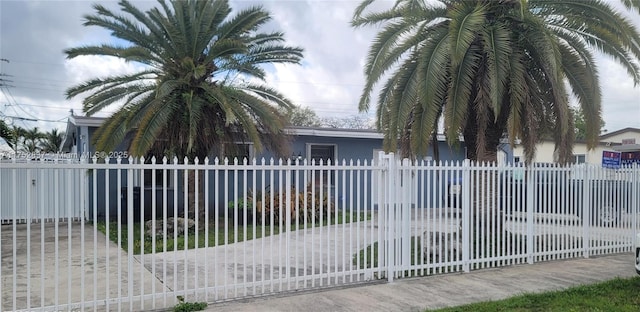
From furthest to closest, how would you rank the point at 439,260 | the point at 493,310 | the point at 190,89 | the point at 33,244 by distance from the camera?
the point at 190,89 → the point at 33,244 → the point at 439,260 → the point at 493,310

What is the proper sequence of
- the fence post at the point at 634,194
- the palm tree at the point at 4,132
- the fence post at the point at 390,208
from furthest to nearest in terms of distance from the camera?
the palm tree at the point at 4,132 → the fence post at the point at 634,194 → the fence post at the point at 390,208

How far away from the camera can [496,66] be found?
8.02m

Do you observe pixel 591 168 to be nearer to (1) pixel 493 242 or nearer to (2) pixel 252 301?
(1) pixel 493 242

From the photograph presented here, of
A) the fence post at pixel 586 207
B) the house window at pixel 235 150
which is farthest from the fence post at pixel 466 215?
the house window at pixel 235 150

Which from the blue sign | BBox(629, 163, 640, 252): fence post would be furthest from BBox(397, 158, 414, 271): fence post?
BBox(629, 163, 640, 252): fence post

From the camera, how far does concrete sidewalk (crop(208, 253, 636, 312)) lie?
573 cm

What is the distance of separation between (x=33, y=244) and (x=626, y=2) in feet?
40.6

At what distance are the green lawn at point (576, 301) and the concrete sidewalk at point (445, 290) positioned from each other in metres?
0.25

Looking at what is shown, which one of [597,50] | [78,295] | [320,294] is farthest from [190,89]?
[597,50]

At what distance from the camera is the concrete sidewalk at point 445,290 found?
226 inches

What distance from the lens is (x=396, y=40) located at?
9023 mm

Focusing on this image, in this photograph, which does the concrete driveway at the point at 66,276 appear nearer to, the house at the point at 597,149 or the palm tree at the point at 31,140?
the house at the point at 597,149

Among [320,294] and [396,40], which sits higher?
[396,40]

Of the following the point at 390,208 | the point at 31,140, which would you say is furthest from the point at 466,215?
the point at 31,140
